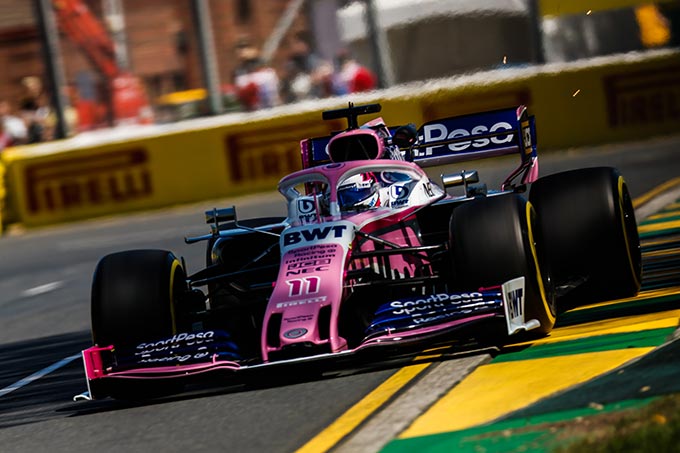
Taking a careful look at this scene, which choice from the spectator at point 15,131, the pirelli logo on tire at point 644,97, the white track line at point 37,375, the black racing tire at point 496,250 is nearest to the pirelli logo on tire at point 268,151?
the pirelli logo on tire at point 644,97

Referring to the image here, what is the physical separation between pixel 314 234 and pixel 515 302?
1174mm

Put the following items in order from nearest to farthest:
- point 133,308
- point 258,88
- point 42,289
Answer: point 133,308
point 42,289
point 258,88

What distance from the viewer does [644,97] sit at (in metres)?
22.1

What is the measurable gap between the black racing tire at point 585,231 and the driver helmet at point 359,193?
3.00 feet

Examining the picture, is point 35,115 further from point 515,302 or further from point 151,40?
point 515,302

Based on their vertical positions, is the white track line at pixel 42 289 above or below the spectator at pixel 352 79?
below

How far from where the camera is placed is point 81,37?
38219 mm

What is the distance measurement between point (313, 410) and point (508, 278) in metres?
1.27

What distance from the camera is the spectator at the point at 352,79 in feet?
83.4

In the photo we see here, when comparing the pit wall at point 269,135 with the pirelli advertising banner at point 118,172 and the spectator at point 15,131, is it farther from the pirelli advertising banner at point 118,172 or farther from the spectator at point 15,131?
the spectator at point 15,131

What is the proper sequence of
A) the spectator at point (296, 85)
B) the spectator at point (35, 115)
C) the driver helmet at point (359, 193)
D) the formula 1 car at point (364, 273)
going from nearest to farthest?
1. the formula 1 car at point (364, 273)
2. the driver helmet at point (359, 193)
3. the spectator at point (35, 115)
4. the spectator at point (296, 85)

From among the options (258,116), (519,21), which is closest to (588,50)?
(519,21)

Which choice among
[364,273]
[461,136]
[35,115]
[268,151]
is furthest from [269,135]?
[364,273]

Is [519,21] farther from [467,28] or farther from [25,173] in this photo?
[25,173]
